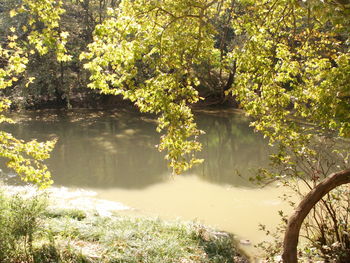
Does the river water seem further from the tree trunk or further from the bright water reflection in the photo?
the tree trunk

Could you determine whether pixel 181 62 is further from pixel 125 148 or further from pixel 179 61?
pixel 125 148

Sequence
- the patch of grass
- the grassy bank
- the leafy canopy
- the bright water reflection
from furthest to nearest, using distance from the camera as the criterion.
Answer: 1. the bright water reflection
2. the patch of grass
3. the grassy bank
4. the leafy canopy

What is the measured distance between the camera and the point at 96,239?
212 inches

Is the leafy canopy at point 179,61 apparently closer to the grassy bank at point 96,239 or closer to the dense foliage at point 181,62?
the dense foliage at point 181,62

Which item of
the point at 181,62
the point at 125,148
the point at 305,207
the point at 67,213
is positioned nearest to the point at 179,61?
the point at 181,62

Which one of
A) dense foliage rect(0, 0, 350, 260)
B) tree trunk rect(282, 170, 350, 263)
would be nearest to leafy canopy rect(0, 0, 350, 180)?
dense foliage rect(0, 0, 350, 260)

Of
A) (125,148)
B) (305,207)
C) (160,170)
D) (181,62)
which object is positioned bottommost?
(160,170)

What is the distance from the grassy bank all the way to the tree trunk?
7.53ft

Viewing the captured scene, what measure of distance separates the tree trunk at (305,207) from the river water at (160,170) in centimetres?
212

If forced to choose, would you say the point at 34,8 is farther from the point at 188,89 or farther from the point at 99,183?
the point at 99,183

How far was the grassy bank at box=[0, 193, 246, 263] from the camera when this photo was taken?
4.32m

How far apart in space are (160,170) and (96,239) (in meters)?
5.42

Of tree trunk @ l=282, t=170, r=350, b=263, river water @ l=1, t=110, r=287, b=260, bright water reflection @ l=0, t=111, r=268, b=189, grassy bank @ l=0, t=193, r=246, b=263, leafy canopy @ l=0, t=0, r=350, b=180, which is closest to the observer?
tree trunk @ l=282, t=170, r=350, b=263

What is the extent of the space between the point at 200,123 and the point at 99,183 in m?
9.10
